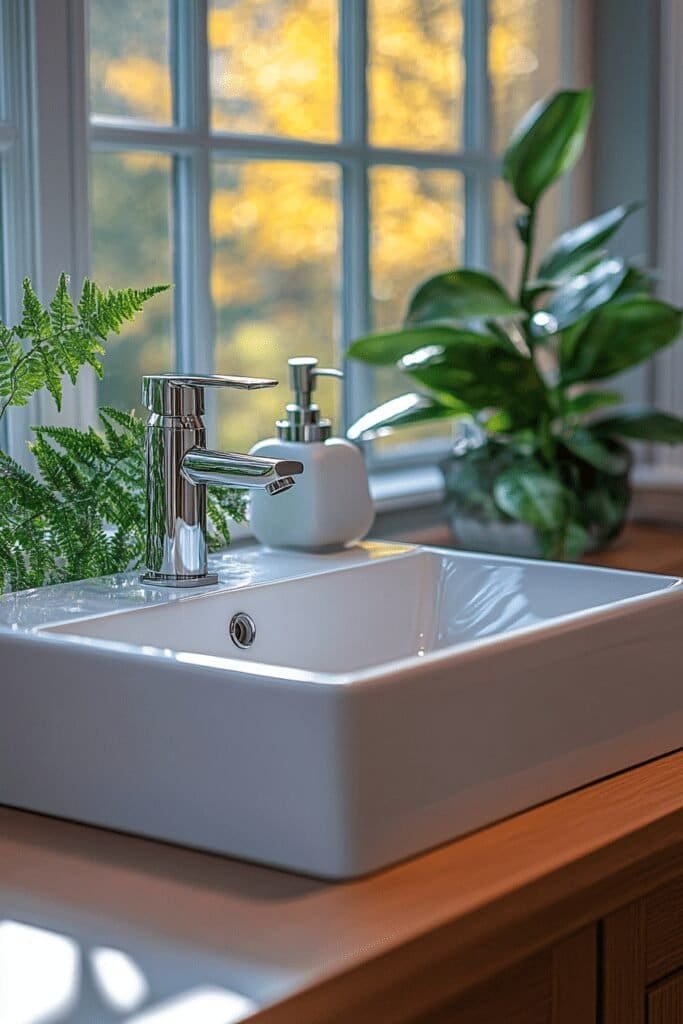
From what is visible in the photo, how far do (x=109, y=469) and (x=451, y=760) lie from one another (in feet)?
1.38

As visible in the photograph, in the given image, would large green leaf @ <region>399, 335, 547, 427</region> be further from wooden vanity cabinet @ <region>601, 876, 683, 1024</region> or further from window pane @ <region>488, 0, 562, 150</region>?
wooden vanity cabinet @ <region>601, 876, 683, 1024</region>

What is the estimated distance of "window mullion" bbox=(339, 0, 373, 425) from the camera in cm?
186

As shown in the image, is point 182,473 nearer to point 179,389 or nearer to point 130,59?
point 179,389

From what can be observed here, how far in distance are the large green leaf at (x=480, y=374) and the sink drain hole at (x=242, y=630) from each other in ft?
2.03

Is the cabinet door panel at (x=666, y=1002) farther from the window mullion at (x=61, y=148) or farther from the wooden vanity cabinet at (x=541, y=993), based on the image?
the window mullion at (x=61, y=148)

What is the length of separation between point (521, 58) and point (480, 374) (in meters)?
0.68

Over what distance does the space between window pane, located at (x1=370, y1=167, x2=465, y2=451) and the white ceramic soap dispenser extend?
71cm

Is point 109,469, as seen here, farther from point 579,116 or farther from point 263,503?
point 579,116

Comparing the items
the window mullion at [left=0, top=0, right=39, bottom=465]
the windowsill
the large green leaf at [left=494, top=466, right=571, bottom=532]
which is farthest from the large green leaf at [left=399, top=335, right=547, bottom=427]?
the window mullion at [left=0, top=0, right=39, bottom=465]

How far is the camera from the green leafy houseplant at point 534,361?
1661mm

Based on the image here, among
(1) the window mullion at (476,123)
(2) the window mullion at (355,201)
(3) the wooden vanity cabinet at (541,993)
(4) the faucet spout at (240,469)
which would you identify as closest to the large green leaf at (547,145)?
(2) the window mullion at (355,201)

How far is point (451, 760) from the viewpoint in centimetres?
88

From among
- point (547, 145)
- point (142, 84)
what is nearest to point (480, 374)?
point (547, 145)

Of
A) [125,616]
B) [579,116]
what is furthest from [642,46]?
[125,616]
